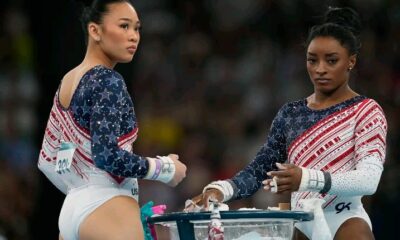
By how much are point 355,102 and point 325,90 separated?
164 millimetres

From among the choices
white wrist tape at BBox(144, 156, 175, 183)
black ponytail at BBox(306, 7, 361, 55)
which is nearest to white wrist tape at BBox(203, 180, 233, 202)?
white wrist tape at BBox(144, 156, 175, 183)

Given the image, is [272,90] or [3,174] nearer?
[3,174]

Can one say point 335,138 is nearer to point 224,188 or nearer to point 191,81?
point 224,188

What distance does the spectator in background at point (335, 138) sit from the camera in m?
4.94

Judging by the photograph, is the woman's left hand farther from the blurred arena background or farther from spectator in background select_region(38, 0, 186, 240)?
the blurred arena background

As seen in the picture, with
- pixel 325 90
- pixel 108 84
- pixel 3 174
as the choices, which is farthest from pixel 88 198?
pixel 3 174

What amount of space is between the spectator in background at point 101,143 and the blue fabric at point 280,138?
1.60 ft

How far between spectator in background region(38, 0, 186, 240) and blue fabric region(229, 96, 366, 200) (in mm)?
487

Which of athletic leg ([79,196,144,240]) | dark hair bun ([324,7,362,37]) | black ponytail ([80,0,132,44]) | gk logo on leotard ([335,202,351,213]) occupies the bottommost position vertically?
athletic leg ([79,196,144,240])

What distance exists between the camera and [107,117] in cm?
477

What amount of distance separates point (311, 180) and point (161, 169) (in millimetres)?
709

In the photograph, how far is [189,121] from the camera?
9930 millimetres

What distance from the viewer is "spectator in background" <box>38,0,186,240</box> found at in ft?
15.7

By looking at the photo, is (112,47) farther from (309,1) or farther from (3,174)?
(309,1)
